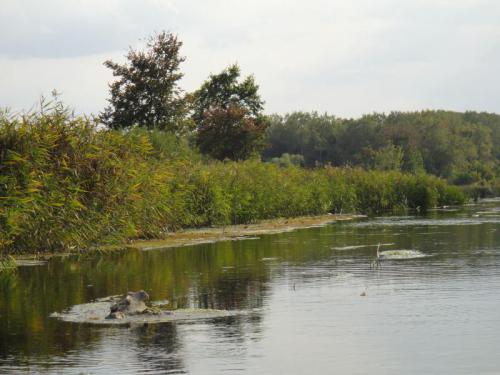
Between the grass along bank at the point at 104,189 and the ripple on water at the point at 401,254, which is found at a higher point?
the grass along bank at the point at 104,189

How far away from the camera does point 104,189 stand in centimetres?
2816

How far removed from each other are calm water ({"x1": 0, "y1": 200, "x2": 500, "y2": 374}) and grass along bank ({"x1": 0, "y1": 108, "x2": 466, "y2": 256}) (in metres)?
1.13

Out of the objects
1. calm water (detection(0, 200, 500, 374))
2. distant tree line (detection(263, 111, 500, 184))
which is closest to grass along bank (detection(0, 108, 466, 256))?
calm water (detection(0, 200, 500, 374))

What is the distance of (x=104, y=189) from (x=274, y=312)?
11.9 m

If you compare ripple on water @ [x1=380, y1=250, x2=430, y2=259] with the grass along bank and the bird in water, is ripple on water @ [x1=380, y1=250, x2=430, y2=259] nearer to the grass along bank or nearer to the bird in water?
the bird in water

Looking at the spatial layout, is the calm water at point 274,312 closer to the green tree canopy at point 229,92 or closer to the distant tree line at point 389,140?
the green tree canopy at point 229,92

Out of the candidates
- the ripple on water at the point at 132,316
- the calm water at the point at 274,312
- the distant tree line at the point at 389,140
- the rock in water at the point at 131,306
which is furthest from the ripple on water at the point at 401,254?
the distant tree line at the point at 389,140

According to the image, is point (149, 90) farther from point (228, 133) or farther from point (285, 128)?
point (285, 128)

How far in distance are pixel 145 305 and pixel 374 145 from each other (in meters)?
103

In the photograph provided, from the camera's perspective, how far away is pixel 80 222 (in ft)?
88.1

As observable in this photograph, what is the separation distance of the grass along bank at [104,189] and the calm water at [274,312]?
113 cm

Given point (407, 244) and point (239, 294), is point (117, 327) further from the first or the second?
point (407, 244)

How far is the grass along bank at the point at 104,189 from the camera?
24.5 m

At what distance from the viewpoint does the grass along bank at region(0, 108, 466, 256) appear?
80.2 feet
